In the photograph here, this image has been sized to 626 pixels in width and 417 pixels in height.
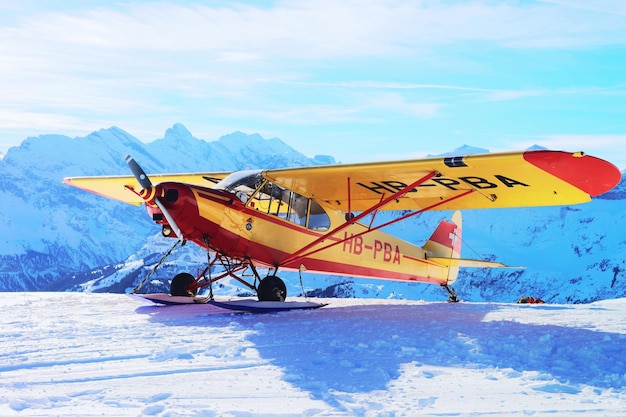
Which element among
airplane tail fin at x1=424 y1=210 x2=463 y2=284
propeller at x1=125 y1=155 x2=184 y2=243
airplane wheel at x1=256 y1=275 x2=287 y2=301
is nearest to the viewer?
propeller at x1=125 y1=155 x2=184 y2=243

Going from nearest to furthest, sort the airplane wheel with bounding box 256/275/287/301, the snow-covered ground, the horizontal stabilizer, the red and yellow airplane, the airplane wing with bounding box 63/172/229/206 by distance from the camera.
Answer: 1. the snow-covered ground
2. the red and yellow airplane
3. the airplane wheel with bounding box 256/275/287/301
4. the horizontal stabilizer
5. the airplane wing with bounding box 63/172/229/206

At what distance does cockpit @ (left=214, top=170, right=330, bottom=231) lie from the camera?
11125 mm

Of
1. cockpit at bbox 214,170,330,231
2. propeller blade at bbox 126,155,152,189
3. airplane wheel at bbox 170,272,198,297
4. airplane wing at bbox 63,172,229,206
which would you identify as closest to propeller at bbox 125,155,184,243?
propeller blade at bbox 126,155,152,189

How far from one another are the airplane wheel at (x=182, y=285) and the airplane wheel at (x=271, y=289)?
5.61ft

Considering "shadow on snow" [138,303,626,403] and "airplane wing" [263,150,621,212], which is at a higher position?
"airplane wing" [263,150,621,212]

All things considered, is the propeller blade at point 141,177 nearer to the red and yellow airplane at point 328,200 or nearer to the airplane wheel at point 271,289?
the red and yellow airplane at point 328,200

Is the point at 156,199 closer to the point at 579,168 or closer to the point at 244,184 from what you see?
the point at 244,184

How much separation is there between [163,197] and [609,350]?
6.16 meters

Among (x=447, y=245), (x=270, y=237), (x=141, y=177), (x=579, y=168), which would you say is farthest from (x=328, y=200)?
(x=447, y=245)

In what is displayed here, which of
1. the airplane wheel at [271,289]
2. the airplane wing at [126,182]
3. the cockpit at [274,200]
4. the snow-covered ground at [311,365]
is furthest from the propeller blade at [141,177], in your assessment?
the airplane wing at [126,182]

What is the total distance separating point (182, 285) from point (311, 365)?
6156 millimetres

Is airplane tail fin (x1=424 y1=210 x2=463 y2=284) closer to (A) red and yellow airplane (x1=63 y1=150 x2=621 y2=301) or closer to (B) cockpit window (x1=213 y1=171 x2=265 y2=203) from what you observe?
(A) red and yellow airplane (x1=63 y1=150 x2=621 y2=301)

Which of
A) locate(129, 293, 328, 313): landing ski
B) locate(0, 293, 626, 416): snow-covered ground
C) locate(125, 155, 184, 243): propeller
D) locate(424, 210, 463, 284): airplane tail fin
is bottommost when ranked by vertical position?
locate(129, 293, 328, 313): landing ski

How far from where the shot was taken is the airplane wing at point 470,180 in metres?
9.29
